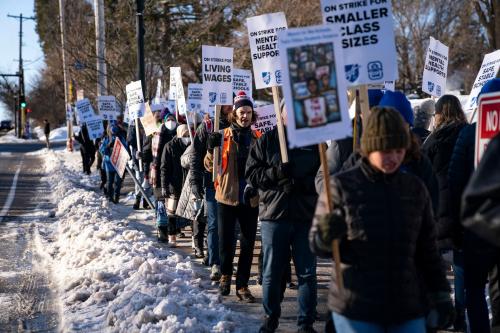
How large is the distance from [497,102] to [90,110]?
14.6 meters

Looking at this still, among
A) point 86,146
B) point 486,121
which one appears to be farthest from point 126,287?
point 86,146

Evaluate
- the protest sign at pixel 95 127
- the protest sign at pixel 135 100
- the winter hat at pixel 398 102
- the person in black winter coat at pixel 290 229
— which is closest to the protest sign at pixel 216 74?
the person in black winter coat at pixel 290 229

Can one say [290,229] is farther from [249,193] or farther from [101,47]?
[101,47]

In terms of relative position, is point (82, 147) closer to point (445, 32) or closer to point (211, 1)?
point (211, 1)

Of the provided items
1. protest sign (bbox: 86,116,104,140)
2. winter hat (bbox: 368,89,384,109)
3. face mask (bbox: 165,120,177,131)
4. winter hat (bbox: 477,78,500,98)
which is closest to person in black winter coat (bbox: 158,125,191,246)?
face mask (bbox: 165,120,177,131)

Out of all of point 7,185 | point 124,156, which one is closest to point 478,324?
point 124,156

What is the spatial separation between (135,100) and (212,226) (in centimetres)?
657

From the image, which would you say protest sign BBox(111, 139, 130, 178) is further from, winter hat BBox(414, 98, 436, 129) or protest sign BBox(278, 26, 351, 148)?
protest sign BBox(278, 26, 351, 148)

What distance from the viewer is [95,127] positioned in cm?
1808

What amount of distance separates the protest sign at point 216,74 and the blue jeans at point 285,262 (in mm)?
3570

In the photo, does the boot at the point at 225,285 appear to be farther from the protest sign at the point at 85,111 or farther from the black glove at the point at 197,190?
the protest sign at the point at 85,111

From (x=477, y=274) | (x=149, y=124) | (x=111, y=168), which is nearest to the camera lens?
(x=477, y=274)

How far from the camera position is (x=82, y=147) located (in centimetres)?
2320

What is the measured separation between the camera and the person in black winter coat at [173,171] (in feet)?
32.7
